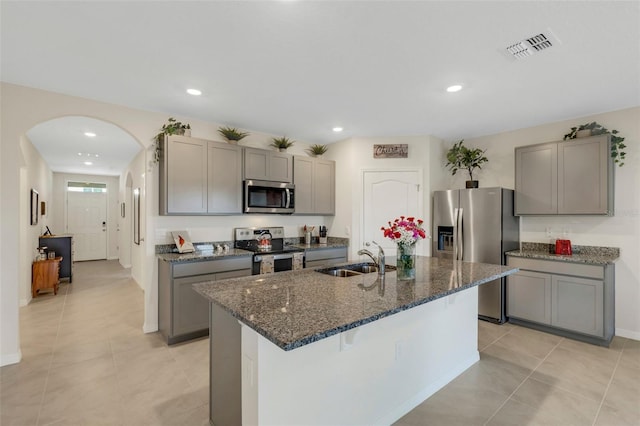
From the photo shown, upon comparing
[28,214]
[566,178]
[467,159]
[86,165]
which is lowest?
[28,214]

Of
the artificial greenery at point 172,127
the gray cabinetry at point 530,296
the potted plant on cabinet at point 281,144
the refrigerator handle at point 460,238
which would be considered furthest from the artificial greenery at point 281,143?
the gray cabinetry at point 530,296

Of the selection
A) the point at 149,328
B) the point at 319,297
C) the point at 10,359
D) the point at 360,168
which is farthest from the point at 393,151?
the point at 10,359

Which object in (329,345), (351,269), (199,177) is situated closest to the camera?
(329,345)

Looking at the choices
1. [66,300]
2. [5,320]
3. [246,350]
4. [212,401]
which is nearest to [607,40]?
[246,350]

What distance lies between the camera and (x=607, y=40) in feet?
7.01

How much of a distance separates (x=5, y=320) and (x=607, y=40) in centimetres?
541

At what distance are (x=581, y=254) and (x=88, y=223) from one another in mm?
11155

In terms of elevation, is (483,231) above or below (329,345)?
above

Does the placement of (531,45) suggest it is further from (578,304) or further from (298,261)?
(298,261)

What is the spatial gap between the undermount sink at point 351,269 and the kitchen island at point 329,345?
24 centimetres

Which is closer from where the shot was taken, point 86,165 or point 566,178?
point 566,178

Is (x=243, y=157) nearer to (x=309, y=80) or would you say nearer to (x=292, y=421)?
(x=309, y=80)

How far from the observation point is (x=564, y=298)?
3.49m

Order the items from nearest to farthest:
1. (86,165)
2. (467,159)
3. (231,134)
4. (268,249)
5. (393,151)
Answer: (231,134), (268,249), (467,159), (393,151), (86,165)
